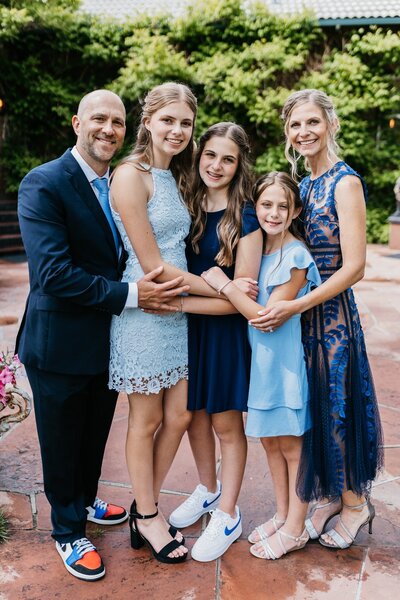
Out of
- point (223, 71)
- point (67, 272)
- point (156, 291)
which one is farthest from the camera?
point (223, 71)

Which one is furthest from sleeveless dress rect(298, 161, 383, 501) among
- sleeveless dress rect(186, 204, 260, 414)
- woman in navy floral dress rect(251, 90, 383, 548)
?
sleeveless dress rect(186, 204, 260, 414)

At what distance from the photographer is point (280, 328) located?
84.1 inches

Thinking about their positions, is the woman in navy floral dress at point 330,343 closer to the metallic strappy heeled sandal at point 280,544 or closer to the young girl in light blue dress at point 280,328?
the young girl in light blue dress at point 280,328

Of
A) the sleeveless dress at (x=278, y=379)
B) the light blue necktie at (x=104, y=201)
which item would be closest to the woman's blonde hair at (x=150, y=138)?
the light blue necktie at (x=104, y=201)

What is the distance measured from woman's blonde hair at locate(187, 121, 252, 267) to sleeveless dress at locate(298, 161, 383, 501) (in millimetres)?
283

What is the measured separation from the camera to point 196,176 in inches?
86.8

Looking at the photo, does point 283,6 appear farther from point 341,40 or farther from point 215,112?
point 215,112

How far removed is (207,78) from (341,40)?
10.1ft

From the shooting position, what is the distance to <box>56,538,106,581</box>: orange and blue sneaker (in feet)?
6.82

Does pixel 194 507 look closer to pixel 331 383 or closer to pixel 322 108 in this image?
pixel 331 383

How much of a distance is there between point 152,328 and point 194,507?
0.88 metres

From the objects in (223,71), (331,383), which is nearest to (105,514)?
(331,383)

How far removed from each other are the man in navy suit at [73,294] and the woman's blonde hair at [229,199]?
21 centimetres

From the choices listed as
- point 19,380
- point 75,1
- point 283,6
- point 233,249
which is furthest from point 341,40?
point 233,249
